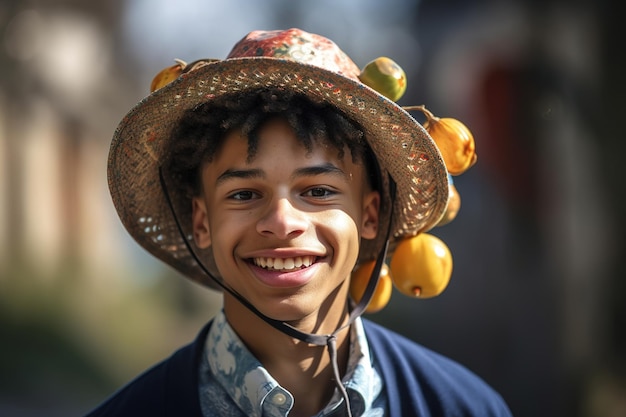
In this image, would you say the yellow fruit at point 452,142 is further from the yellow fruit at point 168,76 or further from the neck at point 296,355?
the yellow fruit at point 168,76

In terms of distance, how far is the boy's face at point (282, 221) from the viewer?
2.07m

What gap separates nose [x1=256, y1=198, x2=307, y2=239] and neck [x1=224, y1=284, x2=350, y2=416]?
28cm

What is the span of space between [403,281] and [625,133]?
12.3 feet

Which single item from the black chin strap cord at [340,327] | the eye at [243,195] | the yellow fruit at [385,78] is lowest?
the black chin strap cord at [340,327]

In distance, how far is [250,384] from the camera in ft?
6.95

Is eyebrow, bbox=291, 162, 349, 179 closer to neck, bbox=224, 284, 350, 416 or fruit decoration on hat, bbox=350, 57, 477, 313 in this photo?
fruit decoration on hat, bbox=350, 57, 477, 313

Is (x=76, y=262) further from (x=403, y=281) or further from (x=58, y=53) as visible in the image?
(x=403, y=281)

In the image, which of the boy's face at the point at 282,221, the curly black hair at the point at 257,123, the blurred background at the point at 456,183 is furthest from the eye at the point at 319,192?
the blurred background at the point at 456,183

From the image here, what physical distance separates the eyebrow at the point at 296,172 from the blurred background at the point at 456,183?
371 cm

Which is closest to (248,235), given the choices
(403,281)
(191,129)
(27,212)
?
(191,129)

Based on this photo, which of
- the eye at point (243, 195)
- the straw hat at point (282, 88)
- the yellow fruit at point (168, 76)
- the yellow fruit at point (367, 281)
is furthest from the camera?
the yellow fruit at point (367, 281)

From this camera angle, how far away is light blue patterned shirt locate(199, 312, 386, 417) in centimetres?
210

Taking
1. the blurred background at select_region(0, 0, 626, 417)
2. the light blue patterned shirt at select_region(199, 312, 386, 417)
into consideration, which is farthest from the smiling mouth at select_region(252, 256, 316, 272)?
the blurred background at select_region(0, 0, 626, 417)

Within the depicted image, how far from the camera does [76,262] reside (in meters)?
5.79
